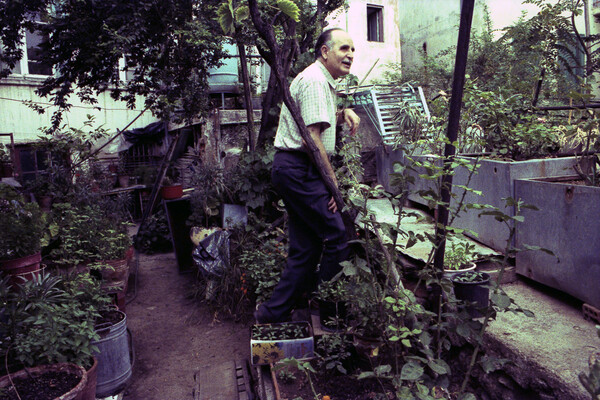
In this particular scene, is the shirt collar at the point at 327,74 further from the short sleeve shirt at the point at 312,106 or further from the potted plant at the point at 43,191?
the potted plant at the point at 43,191

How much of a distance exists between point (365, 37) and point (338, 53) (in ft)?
45.0

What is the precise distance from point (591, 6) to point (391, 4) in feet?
21.6

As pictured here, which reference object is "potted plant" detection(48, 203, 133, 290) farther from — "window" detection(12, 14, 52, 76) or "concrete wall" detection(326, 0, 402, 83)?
"concrete wall" detection(326, 0, 402, 83)

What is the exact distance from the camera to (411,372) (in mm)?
1696

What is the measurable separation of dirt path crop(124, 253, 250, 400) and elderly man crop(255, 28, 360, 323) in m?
0.89

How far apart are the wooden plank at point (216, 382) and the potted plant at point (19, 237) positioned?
163 cm

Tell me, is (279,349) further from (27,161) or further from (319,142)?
(27,161)

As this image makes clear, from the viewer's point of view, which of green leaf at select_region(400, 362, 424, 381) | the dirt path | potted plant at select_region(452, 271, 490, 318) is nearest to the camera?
green leaf at select_region(400, 362, 424, 381)

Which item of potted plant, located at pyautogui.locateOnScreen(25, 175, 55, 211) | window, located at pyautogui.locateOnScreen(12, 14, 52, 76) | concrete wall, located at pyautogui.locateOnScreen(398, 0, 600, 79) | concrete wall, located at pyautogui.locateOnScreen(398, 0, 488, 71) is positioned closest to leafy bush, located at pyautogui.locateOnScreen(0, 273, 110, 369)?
potted plant, located at pyautogui.locateOnScreen(25, 175, 55, 211)

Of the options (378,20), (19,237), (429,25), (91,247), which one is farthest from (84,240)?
(429,25)

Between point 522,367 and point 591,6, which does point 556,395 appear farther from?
point 591,6

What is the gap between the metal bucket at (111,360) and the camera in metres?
3.11

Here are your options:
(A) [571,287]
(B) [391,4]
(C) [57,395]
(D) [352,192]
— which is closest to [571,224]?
(A) [571,287]

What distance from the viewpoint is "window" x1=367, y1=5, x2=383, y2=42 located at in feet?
53.0
